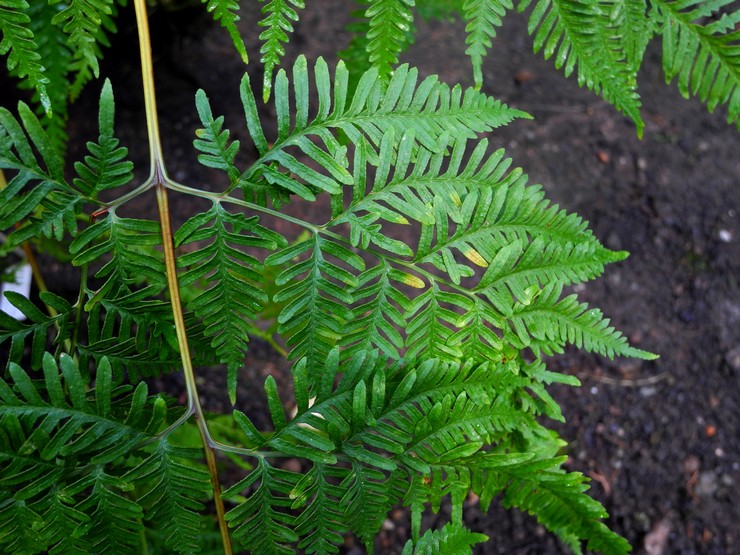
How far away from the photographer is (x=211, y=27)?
3025 mm

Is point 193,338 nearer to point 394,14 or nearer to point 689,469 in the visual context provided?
point 394,14

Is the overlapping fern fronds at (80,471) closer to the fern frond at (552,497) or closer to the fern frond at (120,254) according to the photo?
the fern frond at (120,254)

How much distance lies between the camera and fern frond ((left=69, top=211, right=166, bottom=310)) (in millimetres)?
1123

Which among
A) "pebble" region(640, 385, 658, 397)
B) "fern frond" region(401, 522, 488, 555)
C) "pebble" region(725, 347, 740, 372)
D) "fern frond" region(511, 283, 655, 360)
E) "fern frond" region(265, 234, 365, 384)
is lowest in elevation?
"pebble" region(640, 385, 658, 397)

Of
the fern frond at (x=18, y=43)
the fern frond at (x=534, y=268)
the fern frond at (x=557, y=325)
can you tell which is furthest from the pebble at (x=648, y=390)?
the fern frond at (x=18, y=43)

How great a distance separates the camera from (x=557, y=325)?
123 cm

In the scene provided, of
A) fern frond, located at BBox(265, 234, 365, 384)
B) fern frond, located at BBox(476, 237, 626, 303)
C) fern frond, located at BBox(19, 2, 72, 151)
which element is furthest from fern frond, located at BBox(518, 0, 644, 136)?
fern frond, located at BBox(19, 2, 72, 151)

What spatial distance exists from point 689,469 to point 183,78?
2.58 meters

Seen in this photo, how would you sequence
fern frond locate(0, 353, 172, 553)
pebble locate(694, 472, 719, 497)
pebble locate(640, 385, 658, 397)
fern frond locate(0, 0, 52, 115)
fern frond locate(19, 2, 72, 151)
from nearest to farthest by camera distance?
fern frond locate(0, 353, 172, 553), fern frond locate(0, 0, 52, 115), fern frond locate(19, 2, 72, 151), pebble locate(694, 472, 719, 497), pebble locate(640, 385, 658, 397)

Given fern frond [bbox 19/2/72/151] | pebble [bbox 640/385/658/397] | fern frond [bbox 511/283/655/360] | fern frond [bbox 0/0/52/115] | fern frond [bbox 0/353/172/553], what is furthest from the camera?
pebble [bbox 640/385/658/397]

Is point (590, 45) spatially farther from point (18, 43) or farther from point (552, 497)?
point (18, 43)

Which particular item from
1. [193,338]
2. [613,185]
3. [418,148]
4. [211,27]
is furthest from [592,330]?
[211,27]

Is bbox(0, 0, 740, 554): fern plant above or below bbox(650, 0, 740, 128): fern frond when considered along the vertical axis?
below

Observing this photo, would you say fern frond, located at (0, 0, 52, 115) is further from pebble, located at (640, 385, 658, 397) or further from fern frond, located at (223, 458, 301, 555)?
pebble, located at (640, 385, 658, 397)
